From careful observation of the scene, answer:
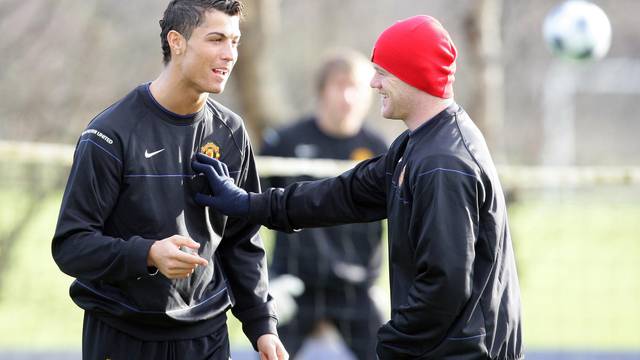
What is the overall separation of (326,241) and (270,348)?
3121 millimetres

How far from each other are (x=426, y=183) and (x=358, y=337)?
3989mm

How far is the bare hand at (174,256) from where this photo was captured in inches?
141

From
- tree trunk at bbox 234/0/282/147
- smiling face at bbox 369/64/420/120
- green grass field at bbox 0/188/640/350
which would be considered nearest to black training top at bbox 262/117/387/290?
tree trunk at bbox 234/0/282/147

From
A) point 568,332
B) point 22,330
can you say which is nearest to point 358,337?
point 22,330

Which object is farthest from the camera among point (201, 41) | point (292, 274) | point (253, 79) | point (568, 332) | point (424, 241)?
point (568, 332)

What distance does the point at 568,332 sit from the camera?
40.3 ft

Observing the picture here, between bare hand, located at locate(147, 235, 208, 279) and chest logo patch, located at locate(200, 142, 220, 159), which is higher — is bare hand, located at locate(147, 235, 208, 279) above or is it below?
below

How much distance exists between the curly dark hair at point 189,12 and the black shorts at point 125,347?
3.76ft

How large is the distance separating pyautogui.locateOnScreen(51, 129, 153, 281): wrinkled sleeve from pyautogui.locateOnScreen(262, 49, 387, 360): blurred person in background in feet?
11.4

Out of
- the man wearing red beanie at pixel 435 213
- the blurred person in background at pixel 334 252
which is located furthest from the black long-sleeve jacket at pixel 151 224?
the blurred person in background at pixel 334 252

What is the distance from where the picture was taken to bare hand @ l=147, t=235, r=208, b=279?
3.57 meters

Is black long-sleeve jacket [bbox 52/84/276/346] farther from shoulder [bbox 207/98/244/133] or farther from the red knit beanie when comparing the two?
the red knit beanie

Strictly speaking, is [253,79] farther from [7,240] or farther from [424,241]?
[424,241]

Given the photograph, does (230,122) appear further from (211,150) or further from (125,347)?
(125,347)
